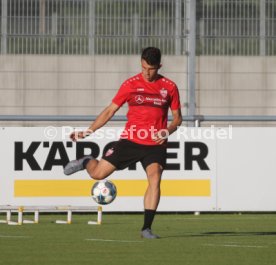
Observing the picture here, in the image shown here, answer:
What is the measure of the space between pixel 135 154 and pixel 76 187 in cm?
509

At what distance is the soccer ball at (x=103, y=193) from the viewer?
14.1 metres

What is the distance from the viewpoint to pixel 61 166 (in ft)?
55.2

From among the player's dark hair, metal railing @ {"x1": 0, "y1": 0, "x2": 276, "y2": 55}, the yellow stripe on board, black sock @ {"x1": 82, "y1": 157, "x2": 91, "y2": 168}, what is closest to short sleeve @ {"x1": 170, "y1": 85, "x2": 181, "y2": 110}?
the player's dark hair

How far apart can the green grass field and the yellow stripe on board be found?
85 centimetres

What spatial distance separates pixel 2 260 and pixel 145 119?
2944 mm

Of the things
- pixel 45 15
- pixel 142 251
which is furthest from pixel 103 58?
pixel 142 251

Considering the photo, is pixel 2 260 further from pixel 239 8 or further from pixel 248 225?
pixel 239 8

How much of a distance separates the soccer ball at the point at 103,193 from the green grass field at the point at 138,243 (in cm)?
32

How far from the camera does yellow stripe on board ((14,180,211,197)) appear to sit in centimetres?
1673

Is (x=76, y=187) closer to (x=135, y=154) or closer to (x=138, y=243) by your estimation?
(x=135, y=154)

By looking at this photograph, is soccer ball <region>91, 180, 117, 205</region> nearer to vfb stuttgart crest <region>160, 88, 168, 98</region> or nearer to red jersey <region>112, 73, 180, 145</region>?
red jersey <region>112, 73, 180, 145</region>

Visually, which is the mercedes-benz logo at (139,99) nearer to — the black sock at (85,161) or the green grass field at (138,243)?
the black sock at (85,161)

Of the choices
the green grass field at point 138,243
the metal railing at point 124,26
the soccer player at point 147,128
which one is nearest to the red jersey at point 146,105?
the soccer player at point 147,128

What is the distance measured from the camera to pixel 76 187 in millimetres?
16781
